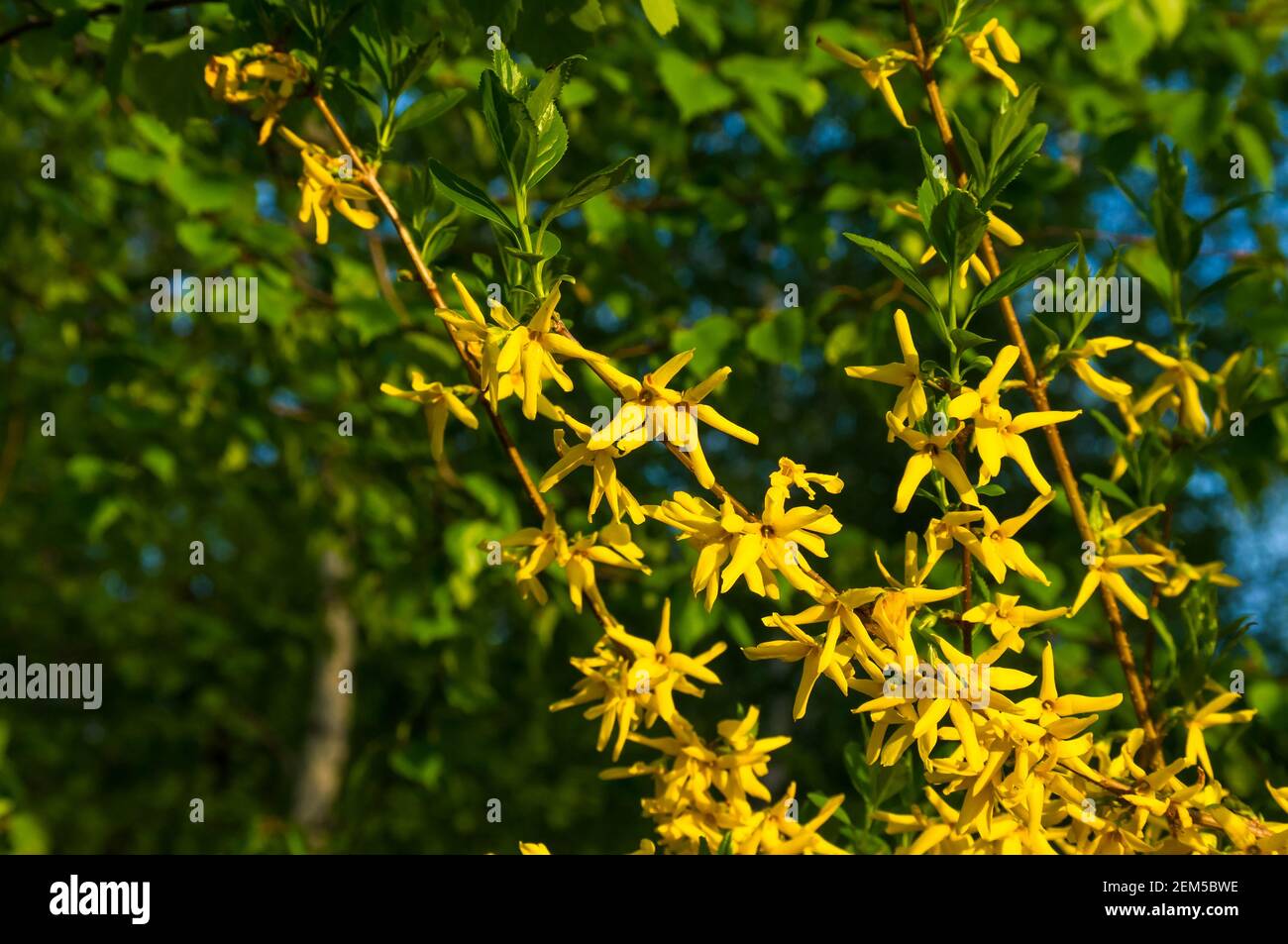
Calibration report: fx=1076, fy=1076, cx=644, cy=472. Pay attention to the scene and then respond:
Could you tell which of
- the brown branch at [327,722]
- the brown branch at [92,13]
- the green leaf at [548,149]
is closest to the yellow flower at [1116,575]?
the green leaf at [548,149]

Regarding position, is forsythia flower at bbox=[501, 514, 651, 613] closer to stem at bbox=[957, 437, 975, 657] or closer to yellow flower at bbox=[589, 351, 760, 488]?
yellow flower at bbox=[589, 351, 760, 488]

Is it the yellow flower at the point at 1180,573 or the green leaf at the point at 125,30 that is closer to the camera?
the green leaf at the point at 125,30

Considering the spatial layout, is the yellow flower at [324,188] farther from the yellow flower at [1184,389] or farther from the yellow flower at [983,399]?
the yellow flower at [1184,389]

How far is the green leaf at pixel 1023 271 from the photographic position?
4.00 feet

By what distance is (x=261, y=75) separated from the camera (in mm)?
1657

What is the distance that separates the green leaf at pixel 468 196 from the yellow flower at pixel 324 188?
28 cm

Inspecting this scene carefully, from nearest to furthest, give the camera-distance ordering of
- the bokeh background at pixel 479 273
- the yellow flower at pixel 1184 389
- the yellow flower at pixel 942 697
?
1. the yellow flower at pixel 942 697
2. the yellow flower at pixel 1184 389
3. the bokeh background at pixel 479 273

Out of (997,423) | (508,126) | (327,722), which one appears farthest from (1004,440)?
(327,722)

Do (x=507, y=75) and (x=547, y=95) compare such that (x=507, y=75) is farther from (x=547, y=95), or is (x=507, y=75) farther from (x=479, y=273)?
(x=479, y=273)

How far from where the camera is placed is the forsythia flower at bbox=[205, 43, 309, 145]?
167cm

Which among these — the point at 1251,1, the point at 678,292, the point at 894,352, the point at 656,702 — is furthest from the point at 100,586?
the point at 1251,1

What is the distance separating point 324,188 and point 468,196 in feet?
1.32
